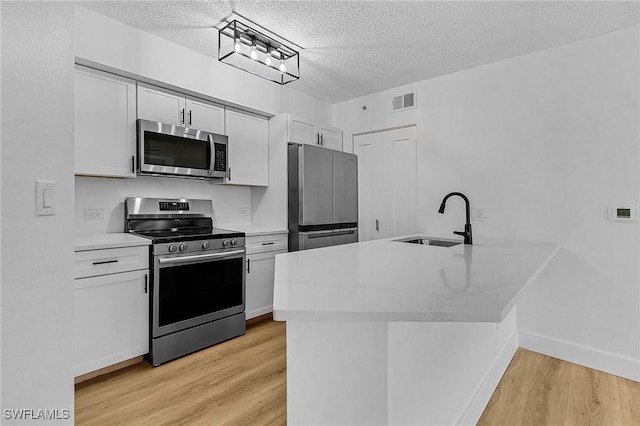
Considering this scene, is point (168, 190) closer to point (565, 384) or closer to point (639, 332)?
point (565, 384)

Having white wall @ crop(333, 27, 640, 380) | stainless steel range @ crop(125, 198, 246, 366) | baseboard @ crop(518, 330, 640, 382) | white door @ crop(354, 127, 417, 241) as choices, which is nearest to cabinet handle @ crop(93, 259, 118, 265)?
stainless steel range @ crop(125, 198, 246, 366)

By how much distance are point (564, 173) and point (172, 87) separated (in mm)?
3278

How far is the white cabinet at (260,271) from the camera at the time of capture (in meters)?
3.18

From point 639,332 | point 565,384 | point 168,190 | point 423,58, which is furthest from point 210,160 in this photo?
point 639,332

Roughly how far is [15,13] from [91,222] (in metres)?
1.84

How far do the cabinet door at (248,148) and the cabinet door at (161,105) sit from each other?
49 cm

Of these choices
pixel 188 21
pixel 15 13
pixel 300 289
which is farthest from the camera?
pixel 188 21

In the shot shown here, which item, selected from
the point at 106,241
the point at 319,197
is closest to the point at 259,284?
the point at 319,197

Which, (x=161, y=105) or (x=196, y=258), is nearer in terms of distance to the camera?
(x=196, y=258)

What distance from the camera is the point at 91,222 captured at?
8.72ft

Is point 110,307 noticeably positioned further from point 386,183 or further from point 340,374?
point 386,183

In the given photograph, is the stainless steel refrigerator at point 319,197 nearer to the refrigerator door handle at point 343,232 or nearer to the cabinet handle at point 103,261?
the refrigerator door handle at point 343,232

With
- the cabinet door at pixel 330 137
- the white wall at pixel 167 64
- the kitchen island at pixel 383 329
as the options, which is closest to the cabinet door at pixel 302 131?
the cabinet door at pixel 330 137

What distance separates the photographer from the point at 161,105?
2807 mm
